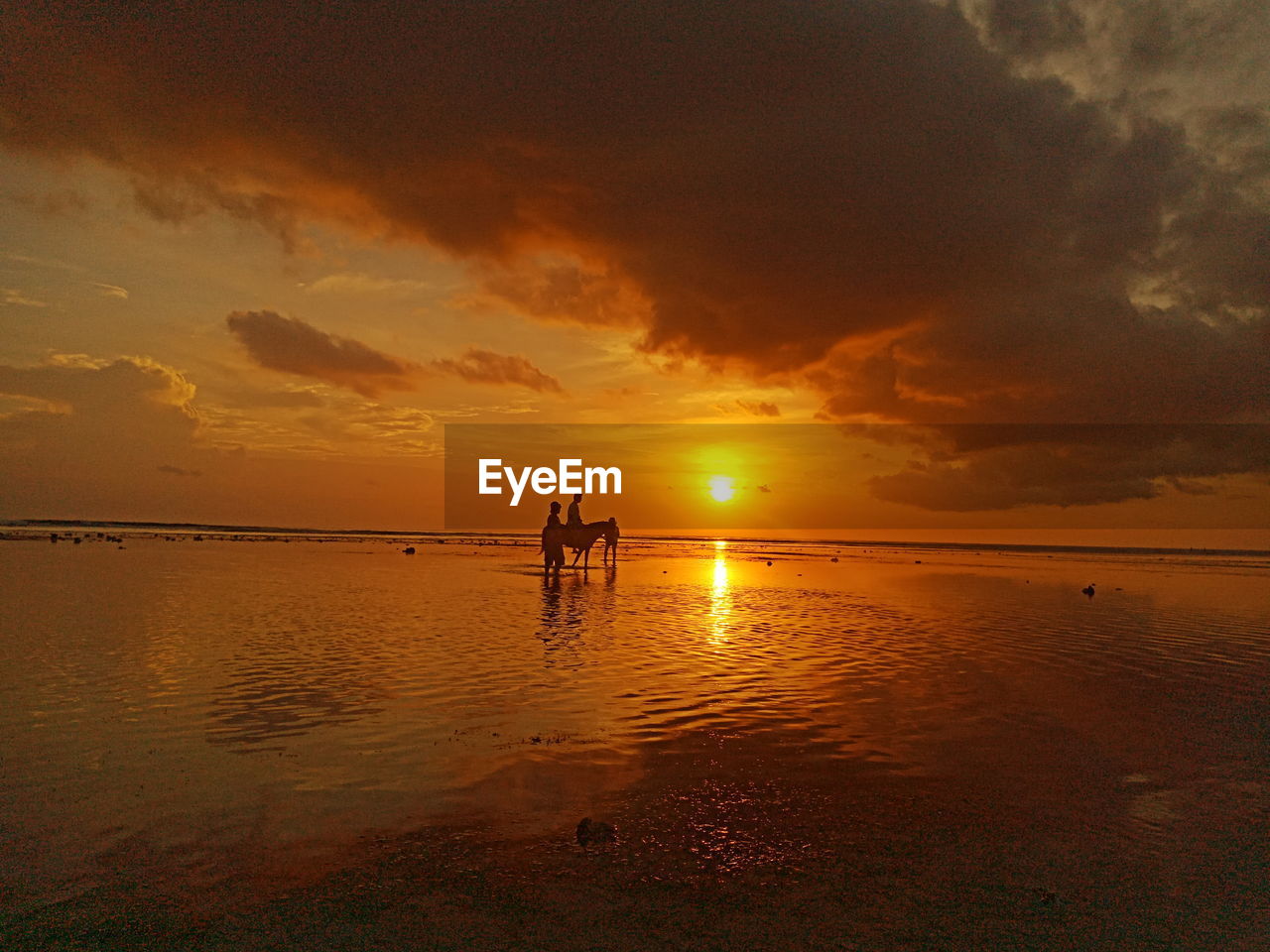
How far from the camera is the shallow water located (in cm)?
767

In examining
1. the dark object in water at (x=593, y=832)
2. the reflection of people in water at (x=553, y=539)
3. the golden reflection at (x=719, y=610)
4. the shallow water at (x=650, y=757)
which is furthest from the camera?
the reflection of people in water at (x=553, y=539)

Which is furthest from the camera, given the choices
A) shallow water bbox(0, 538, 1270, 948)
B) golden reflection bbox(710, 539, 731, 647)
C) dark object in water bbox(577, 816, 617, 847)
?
golden reflection bbox(710, 539, 731, 647)

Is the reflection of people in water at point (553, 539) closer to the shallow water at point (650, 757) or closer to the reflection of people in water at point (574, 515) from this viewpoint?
the reflection of people in water at point (574, 515)

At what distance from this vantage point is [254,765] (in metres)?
10.4

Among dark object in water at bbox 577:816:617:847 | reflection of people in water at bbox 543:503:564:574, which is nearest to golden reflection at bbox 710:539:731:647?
reflection of people in water at bbox 543:503:564:574

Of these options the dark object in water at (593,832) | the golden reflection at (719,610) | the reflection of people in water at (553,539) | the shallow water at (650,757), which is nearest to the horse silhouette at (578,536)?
the reflection of people in water at (553,539)

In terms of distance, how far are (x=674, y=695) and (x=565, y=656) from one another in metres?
4.62

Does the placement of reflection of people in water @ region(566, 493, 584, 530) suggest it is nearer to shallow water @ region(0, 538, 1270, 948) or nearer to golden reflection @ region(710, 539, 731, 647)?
golden reflection @ region(710, 539, 731, 647)

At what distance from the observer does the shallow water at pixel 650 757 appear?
7.67 m

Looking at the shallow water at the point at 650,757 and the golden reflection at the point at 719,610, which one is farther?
the golden reflection at the point at 719,610

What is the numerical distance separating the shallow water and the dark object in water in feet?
0.70

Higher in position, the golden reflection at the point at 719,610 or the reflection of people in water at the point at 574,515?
the reflection of people in water at the point at 574,515

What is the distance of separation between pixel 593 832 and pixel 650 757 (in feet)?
9.30

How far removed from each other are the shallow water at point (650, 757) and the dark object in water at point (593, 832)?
0.21 m
